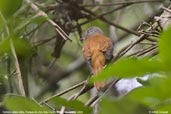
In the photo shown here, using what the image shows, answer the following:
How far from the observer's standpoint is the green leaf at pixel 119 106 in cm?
49

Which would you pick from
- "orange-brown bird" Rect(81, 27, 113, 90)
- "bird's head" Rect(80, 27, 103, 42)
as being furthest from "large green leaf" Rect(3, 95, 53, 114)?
"bird's head" Rect(80, 27, 103, 42)

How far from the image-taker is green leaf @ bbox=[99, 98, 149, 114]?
0.49 metres

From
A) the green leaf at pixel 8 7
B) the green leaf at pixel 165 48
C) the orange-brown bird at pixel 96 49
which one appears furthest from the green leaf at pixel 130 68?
Answer: the orange-brown bird at pixel 96 49

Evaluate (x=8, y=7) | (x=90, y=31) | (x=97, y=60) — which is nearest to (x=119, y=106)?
(x=8, y=7)

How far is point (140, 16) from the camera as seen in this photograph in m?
2.79

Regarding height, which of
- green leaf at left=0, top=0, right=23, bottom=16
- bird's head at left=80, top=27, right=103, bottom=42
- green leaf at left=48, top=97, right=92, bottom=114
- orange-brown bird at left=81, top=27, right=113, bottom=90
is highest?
green leaf at left=0, top=0, right=23, bottom=16

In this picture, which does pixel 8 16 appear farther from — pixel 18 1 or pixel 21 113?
pixel 21 113

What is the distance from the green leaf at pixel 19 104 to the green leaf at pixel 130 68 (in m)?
0.09

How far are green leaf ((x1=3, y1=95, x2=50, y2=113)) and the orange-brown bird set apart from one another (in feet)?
4.77

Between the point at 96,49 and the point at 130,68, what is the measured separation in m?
1.94

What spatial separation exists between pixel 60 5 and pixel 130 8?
0.75 meters

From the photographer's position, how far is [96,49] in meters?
2.47

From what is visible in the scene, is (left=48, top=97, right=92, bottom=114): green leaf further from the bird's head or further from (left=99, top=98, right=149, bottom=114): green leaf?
the bird's head

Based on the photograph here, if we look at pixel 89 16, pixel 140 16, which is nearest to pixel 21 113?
pixel 89 16
